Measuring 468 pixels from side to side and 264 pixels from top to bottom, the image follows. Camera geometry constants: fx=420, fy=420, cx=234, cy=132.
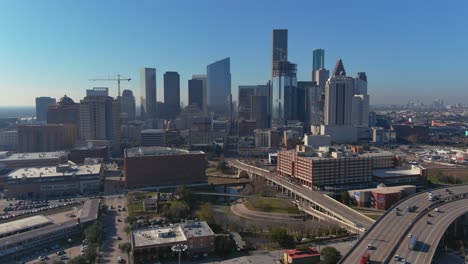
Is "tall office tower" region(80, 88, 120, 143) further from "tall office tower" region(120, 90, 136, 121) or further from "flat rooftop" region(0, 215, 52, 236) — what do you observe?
"tall office tower" region(120, 90, 136, 121)

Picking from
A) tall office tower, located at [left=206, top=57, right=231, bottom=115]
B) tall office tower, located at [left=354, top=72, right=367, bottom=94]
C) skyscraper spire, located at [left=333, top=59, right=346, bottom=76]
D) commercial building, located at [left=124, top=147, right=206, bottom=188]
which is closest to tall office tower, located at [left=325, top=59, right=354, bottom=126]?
skyscraper spire, located at [left=333, top=59, right=346, bottom=76]

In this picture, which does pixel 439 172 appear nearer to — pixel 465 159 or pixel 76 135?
pixel 465 159

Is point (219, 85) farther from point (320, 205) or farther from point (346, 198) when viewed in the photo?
point (320, 205)

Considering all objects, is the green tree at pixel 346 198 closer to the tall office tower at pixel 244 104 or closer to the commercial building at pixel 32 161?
the commercial building at pixel 32 161

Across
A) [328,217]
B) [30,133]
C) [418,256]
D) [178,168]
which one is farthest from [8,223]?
[30,133]

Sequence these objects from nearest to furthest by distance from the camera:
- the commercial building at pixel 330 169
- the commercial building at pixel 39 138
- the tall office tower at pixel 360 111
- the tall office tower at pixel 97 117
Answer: the commercial building at pixel 330 169, the commercial building at pixel 39 138, the tall office tower at pixel 97 117, the tall office tower at pixel 360 111

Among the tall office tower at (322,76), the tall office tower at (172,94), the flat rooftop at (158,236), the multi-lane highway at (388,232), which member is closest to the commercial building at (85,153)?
the flat rooftop at (158,236)

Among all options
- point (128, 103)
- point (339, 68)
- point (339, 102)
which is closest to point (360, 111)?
point (339, 102)
